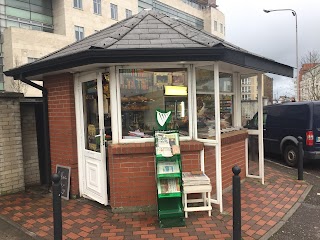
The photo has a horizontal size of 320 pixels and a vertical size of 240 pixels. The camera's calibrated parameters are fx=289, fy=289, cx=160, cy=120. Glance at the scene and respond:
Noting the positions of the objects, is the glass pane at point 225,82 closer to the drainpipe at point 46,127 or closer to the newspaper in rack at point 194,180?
the newspaper in rack at point 194,180

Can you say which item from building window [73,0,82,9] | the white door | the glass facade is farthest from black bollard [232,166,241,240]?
the glass facade

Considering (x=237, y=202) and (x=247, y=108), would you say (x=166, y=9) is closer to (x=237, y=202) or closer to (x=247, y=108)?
(x=247, y=108)

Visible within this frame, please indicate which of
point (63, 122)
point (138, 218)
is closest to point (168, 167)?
point (138, 218)

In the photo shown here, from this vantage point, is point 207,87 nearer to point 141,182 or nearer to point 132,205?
point 141,182

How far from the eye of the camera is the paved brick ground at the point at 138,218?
13.0 ft

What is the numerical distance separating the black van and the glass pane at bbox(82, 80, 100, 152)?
11.6 ft

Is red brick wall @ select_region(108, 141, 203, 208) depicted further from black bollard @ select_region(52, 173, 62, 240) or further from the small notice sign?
black bollard @ select_region(52, 173, 62, 240)

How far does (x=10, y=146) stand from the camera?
19.5ft

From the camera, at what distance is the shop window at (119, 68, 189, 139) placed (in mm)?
4781

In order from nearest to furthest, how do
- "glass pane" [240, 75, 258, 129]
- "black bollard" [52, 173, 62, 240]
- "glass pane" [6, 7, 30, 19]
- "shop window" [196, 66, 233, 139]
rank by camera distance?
"black bollard" [52, 173, 62, 240] < "shop window" [196, 66, 233, 139] < "glass pane" [240, 75, 258, 129] < "glass pane" [6, 7, 30, 19]

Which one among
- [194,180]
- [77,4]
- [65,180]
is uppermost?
[77,4]

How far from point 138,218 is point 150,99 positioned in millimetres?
1940

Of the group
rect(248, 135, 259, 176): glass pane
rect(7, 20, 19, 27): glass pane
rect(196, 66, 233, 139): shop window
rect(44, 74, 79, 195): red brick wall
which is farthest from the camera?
rect(7, 20, 19, 27): glass pane

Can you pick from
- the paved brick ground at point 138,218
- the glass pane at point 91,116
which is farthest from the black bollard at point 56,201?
the glass pane at point 91,116
